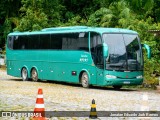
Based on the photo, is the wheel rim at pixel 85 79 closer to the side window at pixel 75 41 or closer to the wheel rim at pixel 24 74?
the side window at pixel 75 41

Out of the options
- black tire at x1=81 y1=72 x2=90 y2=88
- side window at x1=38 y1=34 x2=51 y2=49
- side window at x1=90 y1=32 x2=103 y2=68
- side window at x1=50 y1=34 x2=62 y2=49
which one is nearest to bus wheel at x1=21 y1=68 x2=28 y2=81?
side window at x1=38 y1=34 x2=51 y2=49

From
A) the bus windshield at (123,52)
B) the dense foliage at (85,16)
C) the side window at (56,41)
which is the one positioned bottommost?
the bus windshield at (123,52)

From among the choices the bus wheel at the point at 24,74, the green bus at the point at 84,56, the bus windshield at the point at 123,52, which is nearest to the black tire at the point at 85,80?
the green bus at the point at 84,56

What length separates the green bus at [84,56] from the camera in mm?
27188

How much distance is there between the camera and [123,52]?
27.2 metres

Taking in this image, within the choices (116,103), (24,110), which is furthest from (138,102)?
(24,110)

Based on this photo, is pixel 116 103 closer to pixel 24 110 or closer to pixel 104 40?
pixel 24 110

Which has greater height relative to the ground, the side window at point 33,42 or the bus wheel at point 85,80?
the side window at point 33,42

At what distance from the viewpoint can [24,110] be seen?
15.7 meters

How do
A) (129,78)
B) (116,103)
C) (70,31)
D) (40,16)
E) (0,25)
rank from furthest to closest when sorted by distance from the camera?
(0,25), (40,16), (70,31), (129,78), (116,103)

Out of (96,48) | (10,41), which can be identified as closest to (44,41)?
(10,41)

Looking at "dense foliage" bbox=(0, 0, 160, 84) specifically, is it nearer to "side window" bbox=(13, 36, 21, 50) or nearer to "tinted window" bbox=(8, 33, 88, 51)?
"tinted window" bbox=(8, 33, 88, 51)

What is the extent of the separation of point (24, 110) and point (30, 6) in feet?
114

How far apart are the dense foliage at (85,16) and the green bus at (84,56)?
1818mm
